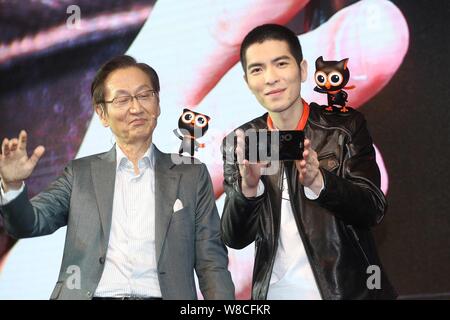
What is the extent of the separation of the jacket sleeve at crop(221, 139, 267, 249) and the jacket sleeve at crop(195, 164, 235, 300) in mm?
52

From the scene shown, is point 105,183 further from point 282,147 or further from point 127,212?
point 282,147

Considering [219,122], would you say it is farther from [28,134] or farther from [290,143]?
[28,134]

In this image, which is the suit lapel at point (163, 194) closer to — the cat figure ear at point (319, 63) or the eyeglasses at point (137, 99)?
the eyeglasses at point (137, 99)

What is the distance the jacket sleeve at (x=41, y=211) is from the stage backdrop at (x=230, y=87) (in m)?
0.22

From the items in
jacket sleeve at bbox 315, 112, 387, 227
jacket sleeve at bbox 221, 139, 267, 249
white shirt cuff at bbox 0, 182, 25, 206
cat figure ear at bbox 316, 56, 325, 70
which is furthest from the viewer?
cat figure ear at bbox 316, 56, 325, 70

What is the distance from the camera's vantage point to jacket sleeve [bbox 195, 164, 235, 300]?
258 cm

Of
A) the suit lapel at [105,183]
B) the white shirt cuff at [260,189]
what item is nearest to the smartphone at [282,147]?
the white shirt cuff at [260,189]

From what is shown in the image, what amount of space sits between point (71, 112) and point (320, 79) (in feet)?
3.57

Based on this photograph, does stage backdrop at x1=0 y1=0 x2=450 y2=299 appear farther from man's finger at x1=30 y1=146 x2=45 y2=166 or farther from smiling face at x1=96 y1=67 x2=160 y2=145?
man's finger at x1=30 y1=146 x2=45 y2=166

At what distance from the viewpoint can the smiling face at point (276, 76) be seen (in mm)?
2684

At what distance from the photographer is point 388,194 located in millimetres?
2830

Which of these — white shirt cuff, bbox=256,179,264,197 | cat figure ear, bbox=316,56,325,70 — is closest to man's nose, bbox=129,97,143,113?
white shirt cuff, bbox=256,179,264,197

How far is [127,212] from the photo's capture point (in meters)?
2.70

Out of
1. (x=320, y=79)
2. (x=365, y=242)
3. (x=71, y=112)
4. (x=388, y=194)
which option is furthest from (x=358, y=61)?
(x=71, y=112)
